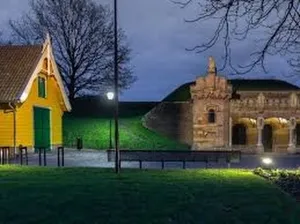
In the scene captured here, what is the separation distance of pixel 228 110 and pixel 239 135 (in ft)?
13.1

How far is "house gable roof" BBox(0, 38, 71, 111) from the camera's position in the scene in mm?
34625

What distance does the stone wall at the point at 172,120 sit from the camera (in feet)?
172

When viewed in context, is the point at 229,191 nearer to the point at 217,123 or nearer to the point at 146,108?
the point at 217,123

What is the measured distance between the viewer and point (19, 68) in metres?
37.2

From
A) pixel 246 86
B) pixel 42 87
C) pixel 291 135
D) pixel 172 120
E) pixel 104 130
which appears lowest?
pixel 291 135

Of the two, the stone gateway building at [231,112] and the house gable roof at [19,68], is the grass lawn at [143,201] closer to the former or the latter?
the house gable roof at [19,68]

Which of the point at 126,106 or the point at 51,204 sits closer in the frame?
the point at 51,204

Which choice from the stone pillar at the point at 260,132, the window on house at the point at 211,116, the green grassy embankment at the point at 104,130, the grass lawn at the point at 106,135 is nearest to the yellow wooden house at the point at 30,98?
the grass lawn at the point at 106,135

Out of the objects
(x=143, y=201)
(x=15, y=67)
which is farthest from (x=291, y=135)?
(x=143, y=201)

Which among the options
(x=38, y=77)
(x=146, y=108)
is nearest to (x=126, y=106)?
(x=146, y=108)

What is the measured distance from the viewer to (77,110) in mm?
58938

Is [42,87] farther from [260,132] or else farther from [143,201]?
[143,201]

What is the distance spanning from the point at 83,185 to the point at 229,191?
364 cm

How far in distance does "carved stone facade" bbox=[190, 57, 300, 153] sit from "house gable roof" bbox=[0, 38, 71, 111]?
12767mm
